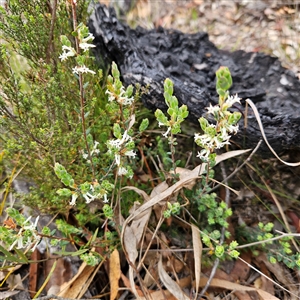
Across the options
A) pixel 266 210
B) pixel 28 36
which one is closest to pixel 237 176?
pixel 266 210

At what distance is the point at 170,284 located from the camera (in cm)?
148

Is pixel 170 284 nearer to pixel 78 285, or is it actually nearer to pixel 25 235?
pixel 78 285

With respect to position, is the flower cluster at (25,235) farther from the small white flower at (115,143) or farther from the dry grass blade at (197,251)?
the dry grass blade at (197,251)

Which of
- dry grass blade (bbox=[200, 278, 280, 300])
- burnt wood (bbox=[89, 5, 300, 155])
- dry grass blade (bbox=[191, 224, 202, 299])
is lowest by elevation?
dry grass blade (bbox=[200, 278, 280, 300])

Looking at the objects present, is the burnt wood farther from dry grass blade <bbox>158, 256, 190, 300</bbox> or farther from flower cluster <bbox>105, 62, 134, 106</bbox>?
dry grass blade <bbox>158, 256, 190, 300</bbox>

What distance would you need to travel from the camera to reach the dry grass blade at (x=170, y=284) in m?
1.42

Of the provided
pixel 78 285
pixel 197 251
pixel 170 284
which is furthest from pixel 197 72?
pixel 78 285

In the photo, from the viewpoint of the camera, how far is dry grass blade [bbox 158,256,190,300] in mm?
1425

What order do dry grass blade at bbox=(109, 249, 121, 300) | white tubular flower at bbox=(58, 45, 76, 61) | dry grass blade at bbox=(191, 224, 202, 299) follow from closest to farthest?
white tubular flower at bbox=(58, 45, 76, 61), dry grass blade at bbox=(191, 224, 202, 299), dry grass blade at bbox=(109, 249, 121, 300)

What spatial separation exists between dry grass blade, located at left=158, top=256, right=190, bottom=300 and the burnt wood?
71cm

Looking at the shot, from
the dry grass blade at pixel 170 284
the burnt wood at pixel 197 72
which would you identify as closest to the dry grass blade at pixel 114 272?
the dry grass blade at pixel 170 284

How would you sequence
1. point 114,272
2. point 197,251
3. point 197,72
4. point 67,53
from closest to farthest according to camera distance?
point 67,53, point 197,251, point 114,272, point 197,72

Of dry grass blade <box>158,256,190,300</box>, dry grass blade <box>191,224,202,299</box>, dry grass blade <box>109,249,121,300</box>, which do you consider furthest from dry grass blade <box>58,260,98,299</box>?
dry grass blade <box>191,224,202,299</box>

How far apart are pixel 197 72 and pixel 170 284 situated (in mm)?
1173
